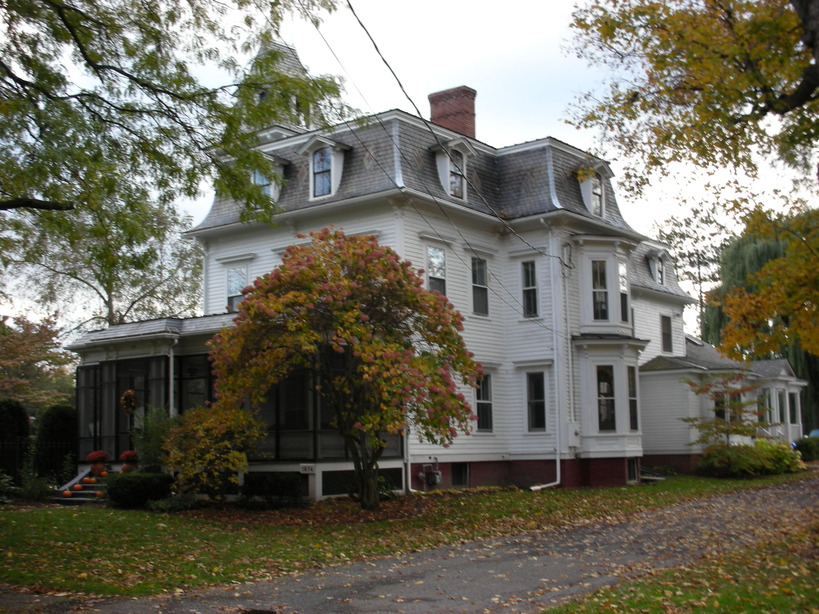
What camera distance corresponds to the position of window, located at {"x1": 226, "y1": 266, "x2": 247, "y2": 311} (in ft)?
93.0

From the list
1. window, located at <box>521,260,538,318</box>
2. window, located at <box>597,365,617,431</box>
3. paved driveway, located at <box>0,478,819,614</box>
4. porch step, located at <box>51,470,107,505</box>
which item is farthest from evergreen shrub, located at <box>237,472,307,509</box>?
window, located at <box>597,365,617,431</box>

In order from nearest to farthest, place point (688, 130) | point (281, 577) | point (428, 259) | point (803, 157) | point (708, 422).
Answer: point (281, 577) < point (688, 130) < point (803, 157) < point (428, 259) < point (708, 422)

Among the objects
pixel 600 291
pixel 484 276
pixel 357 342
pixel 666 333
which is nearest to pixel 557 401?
pixel 600 291

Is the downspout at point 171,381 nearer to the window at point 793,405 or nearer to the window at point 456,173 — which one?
the window at point 456,173

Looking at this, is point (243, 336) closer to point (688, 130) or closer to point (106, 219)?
point (106, 219)

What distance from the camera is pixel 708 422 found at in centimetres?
3247

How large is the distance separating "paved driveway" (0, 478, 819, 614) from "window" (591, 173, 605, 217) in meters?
12.8

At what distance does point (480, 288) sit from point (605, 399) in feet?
16.6

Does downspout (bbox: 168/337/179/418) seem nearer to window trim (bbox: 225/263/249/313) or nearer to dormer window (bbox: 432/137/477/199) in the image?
window trim (bbox: 225/263/249/313)

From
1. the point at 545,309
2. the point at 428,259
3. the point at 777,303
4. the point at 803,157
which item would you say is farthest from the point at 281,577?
the point at 545,309

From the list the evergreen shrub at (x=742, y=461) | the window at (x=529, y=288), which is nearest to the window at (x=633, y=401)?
the evergreen shrub at (x=742, y=461)

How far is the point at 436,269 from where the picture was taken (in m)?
26.1

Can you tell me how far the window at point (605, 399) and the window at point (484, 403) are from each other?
10.7ft

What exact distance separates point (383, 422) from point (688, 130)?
8.00 metres
